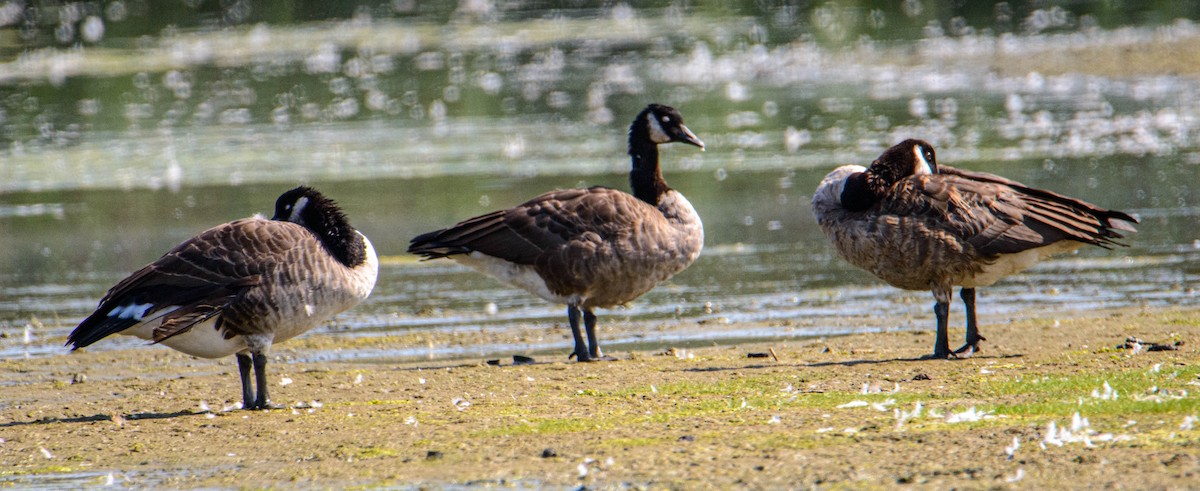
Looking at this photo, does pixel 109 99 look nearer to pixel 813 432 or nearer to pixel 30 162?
pixel 30 162

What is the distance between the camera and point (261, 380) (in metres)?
8.29

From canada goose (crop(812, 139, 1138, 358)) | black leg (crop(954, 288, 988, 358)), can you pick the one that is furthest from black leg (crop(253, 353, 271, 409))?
black leg (crop(954, 288, 988, 358))

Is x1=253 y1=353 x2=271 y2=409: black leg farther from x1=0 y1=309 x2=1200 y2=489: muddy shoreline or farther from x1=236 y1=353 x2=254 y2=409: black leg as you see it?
x1=0 y1=309 x2=1200 y2=489: muddy shoreline

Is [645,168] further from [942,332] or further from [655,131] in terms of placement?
[942,332]

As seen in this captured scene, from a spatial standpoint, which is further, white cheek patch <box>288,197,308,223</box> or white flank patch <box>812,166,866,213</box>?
white flank patch <box>812,166,866,213</box>

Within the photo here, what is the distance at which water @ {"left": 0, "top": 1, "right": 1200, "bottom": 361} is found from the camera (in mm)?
12016

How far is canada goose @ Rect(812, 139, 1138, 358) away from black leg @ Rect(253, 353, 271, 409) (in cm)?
409

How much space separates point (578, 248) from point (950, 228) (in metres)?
2.69

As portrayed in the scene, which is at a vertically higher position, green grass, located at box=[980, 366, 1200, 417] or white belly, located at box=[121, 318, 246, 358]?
white belly, located at box=[121, 318, 246, 358]

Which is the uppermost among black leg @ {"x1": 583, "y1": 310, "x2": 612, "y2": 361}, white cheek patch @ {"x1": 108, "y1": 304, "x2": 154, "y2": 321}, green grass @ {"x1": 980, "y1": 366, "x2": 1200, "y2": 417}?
white cheek patch @ {"x1": 108, "y1": 304, "x2": 154, "y2": 321}

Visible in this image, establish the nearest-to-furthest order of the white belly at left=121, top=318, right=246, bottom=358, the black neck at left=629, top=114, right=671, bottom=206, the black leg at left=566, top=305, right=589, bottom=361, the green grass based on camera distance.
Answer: the green grass, the white belly at left=121, top=318, right=246, bottom=358, the black leg at left=566, top=305, right=589, bottom=361, the black neck at left=629, top=114, right=671, bottom=206

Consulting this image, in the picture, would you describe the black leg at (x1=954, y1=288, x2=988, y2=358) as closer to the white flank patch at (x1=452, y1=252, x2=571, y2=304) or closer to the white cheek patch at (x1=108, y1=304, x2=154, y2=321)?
the white flank patch at (x1=452, y1=252, x2=571, y2=304)

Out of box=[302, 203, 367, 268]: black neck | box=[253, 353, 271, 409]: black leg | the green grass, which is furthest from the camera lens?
box=[302, 203, 367, 268]: black neck

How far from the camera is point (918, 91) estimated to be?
27734mm
